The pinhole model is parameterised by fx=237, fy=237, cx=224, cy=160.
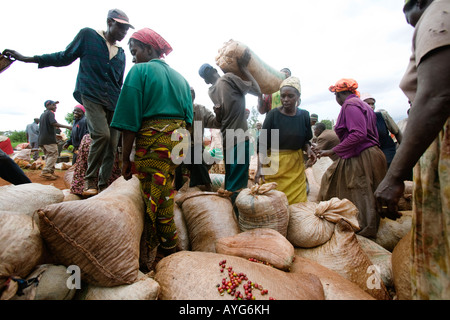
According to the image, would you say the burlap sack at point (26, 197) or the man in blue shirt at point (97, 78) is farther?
the man in blue shirt at point (97, 78)

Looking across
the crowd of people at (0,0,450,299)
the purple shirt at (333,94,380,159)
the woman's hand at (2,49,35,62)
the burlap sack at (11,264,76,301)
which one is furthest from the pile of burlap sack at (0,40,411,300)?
the woman's hand at (2,49,35,62)

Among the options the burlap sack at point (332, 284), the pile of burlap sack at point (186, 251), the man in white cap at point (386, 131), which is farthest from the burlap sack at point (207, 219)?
the man in white cap at point (386, 131)

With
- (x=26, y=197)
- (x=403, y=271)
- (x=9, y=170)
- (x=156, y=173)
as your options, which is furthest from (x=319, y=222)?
(x=9, y=170)

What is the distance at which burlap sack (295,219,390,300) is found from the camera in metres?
1.63

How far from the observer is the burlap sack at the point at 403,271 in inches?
60.5

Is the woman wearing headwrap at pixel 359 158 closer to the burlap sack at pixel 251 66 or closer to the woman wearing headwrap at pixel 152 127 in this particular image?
the burlap sack at pixel 251 66

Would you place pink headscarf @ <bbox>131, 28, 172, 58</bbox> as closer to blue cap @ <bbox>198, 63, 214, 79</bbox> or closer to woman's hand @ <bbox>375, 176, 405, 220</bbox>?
blue cap @ <bbox>198, 63, 214, 79</bbox>

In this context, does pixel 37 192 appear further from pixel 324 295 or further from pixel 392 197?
pixel 392 197

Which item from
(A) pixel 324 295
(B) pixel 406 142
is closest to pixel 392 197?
(B) pixel 406 142

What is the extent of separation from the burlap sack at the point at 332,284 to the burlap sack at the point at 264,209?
338 millimetres

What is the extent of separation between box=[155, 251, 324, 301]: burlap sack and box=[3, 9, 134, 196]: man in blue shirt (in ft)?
4.86

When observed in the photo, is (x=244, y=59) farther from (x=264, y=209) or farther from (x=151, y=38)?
(x=264, y=209)

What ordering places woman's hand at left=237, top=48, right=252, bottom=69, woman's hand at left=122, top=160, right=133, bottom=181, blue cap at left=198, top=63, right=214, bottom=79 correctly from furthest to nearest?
1. blue cap at left=198, top=63, right=214, bottom=79
2. woman's hand at left=237, top=48, right=252, bottom=69
3. woman's hand at left=122, top=160, right=133, bottom=181

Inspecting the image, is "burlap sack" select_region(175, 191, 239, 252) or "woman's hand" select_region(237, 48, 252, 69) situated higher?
"woman's hand" select_region(237, 48, 252, 69)
